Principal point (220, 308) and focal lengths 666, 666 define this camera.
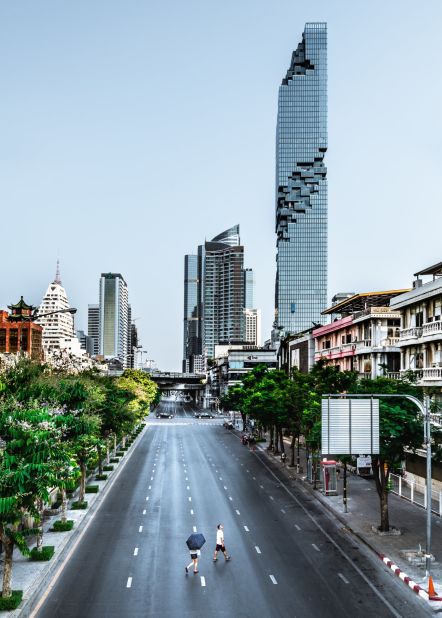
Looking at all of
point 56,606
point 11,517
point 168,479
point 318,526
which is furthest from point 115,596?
point 168,479

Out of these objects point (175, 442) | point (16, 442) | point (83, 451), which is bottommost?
point (175, 442)

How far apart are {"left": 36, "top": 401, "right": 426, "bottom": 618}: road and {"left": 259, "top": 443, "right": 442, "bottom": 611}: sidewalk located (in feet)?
3.07

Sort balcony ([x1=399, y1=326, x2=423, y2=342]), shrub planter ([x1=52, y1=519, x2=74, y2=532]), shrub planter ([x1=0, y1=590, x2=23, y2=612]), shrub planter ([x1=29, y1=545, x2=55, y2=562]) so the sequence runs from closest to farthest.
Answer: shrub planter ([x1=0, y1=590, x2=23, y2=612]) < shrub planter ([x1=29, y1=545, x2=55, y2=562]) < shrub planter ([x1=52, y1=519, x2=74, y2=532]) < balcony ([x1=399, y1=326, x2=423, y2=342])

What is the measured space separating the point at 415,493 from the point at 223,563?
26.5 meters

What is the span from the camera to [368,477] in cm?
6275

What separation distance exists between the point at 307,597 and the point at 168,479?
3570 cm

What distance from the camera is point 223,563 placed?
31.5 meters

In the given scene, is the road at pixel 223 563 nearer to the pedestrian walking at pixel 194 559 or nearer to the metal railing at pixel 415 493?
the pedestrian walking at pixel 194 559

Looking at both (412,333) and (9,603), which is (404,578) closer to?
(9,603)

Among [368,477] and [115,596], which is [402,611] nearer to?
[115,596]

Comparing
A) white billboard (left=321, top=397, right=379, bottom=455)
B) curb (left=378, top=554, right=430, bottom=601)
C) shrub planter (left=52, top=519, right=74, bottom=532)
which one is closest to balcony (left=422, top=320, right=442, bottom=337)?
white billboard (left=321, top=397, right=379, bottom=455)

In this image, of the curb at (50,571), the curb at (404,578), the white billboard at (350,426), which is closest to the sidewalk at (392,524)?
the curb at (404,578)

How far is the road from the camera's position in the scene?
82.0 ft

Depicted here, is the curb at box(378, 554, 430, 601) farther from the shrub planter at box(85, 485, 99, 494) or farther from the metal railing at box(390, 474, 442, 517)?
the shrub planter at box(85, 485, 99, 494)
